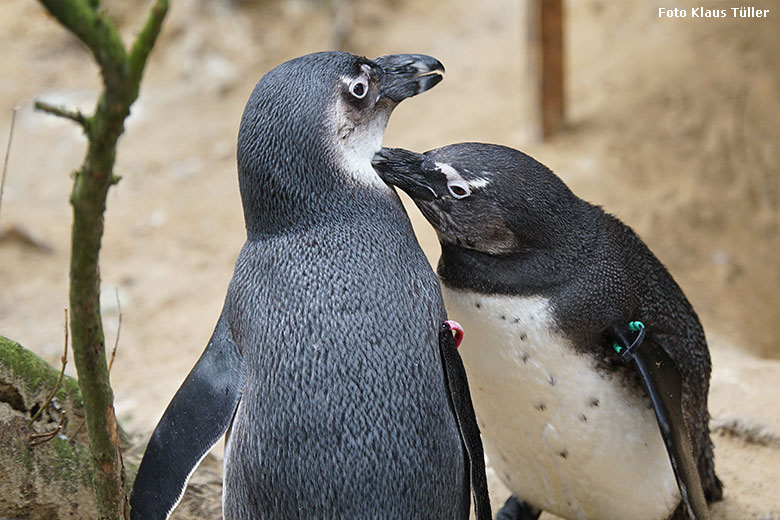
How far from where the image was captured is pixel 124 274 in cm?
Result: 528

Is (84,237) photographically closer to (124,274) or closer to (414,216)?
(414,216)

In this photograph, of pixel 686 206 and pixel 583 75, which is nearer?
pixel 686 206

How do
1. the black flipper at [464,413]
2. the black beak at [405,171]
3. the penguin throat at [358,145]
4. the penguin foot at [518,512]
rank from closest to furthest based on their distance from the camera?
the black flipper at [464,413] → the penguin throat at [358,145] → the black beak at [405,171] → the penguin foot at [518,512]

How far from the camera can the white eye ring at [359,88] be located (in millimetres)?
2008

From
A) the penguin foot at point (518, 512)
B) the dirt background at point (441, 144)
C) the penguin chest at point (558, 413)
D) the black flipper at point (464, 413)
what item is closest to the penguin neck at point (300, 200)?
the black flipper at point (464, 413)

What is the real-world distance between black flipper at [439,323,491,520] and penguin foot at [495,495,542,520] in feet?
2.78

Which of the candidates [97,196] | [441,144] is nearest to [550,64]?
[441,144]

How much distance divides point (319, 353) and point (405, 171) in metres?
A: 0.64

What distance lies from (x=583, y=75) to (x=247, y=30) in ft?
9.63

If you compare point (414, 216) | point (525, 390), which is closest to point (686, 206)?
point (414, 216)

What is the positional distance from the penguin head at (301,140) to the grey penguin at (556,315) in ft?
0.57

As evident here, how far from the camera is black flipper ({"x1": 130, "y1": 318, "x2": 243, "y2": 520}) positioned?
1834 millimetres

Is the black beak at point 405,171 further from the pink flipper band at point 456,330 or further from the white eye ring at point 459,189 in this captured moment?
the pink flipper band at point 456,330

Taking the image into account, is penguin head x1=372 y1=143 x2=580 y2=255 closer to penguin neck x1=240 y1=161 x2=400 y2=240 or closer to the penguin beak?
the penguin beak
